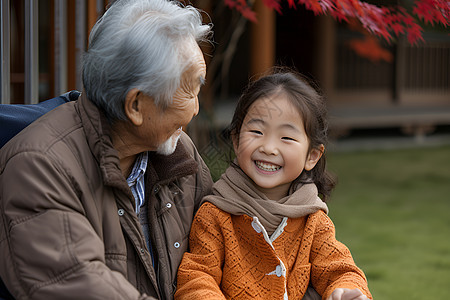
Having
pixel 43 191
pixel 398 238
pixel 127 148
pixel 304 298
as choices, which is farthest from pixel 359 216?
pixel 43 191

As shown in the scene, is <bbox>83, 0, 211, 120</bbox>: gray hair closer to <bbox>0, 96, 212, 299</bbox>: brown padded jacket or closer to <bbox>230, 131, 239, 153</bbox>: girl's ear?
<bbox>0, 96, 212, 299</bbox>: brown padded jacket

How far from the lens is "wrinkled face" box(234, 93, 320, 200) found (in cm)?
205

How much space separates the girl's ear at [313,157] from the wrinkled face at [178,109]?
49cm

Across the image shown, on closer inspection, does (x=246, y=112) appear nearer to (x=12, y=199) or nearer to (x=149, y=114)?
(x=149, y=114)

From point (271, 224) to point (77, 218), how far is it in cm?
72

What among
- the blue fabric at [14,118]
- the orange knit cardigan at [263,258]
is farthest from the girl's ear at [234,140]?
the blue fabric at [14,118]

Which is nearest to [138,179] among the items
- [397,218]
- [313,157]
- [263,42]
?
[313,157]

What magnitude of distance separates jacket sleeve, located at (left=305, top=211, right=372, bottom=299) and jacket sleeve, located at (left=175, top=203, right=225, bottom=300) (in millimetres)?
334

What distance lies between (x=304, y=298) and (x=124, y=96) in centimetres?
97

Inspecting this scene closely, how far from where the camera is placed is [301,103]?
6.82ft

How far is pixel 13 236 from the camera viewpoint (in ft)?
5.13

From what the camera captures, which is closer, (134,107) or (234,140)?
(134,107)

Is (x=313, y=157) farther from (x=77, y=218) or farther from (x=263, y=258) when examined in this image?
(x=77, y=218)

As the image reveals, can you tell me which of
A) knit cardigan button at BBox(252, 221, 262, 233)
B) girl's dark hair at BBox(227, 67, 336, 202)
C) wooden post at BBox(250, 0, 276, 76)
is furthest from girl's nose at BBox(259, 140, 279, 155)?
wooden post at BBox(250, 0, 276, 76)
